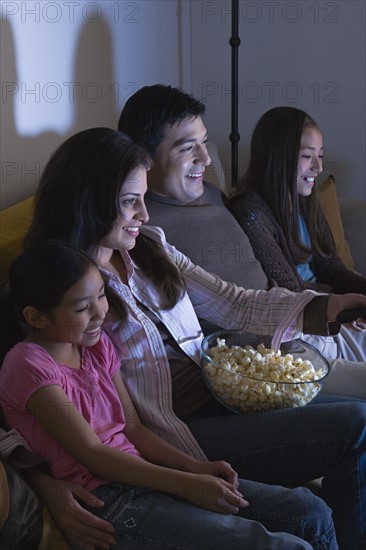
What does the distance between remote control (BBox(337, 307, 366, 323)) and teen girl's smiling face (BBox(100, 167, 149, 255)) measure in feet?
1.46

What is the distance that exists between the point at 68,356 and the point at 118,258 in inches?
12.1

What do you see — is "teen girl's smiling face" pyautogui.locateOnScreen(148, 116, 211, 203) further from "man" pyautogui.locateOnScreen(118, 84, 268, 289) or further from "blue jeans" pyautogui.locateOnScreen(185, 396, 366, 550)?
"blue jeans" pyautogui.locateOnScreen(185, 396, 366, 550)

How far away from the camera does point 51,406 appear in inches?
45.4

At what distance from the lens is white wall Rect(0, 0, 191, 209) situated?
1.82 meters

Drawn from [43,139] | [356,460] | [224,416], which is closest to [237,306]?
[224,416]

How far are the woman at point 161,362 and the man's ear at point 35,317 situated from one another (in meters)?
0.18

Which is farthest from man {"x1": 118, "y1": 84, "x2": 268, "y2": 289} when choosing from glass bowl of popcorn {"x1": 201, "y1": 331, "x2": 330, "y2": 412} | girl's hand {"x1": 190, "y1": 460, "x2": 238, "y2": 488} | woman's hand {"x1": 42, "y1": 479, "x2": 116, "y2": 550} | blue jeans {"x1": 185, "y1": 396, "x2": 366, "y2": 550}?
woman's hand {"x1": 42, "y1": 479, "x2": 116, "y2": 550}

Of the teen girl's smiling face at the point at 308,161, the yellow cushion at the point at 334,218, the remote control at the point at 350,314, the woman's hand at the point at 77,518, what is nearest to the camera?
the woman's hand at the point at 77,518

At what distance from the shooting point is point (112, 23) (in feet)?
7.38

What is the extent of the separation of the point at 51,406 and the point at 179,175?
2.72 feet

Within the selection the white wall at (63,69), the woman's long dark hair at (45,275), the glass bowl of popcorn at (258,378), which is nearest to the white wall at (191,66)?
the white wall at (63,69)

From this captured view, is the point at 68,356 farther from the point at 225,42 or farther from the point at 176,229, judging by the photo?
the point at 225,42

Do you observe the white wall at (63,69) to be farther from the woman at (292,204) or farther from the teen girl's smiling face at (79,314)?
the teen girl's smiling face at (79,314)

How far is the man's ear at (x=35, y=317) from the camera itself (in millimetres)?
1220
